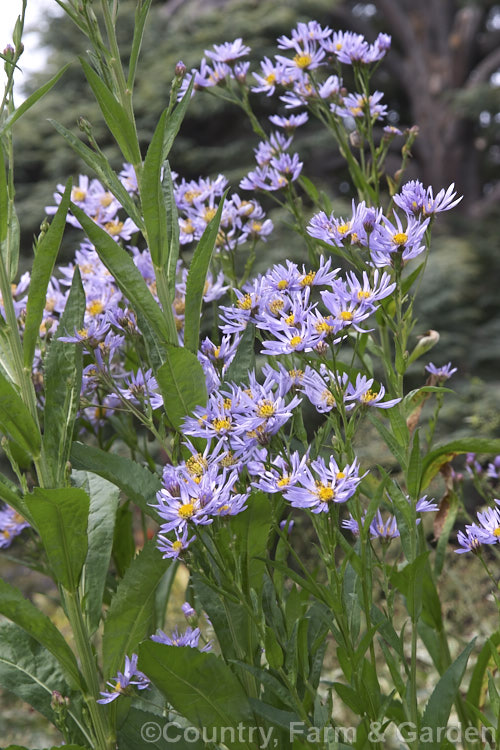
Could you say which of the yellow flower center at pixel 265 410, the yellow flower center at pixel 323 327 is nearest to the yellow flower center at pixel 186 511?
the yellow flower center at pixel 265 410

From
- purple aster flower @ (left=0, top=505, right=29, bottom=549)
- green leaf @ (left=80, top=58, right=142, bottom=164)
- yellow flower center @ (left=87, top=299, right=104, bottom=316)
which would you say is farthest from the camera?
purple aster flower @ (left=0, top=505, right=29, bottom=549)

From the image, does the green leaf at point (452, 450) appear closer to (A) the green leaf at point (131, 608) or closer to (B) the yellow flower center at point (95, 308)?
(A) the green leaf at point (131, 608)

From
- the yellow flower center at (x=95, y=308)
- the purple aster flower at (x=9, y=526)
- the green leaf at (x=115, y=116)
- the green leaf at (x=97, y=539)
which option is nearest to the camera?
the green leaf at (x=115, y=116)

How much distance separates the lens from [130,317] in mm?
988

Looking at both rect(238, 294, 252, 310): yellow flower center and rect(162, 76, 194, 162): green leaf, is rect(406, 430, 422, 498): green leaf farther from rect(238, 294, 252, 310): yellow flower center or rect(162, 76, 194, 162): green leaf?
rect(162, 76, 194, 162): green leaf

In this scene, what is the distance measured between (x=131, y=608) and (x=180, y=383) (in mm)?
298

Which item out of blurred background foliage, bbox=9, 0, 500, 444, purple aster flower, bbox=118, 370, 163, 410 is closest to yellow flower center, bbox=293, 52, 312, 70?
purple aster flower, bbox=118, 370, 163, 410

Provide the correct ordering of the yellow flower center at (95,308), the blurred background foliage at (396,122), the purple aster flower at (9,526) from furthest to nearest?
1. the blurred background foliage at (396,122)
2. the purple aster flower at (9,526)
3. the yellow flower center at (95,308)

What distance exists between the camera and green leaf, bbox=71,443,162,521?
853 mm

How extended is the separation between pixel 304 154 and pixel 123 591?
4.81m

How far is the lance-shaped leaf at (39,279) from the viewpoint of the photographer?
0.89 meters

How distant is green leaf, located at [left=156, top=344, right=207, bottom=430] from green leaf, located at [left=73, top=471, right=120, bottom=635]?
0.78 feet
